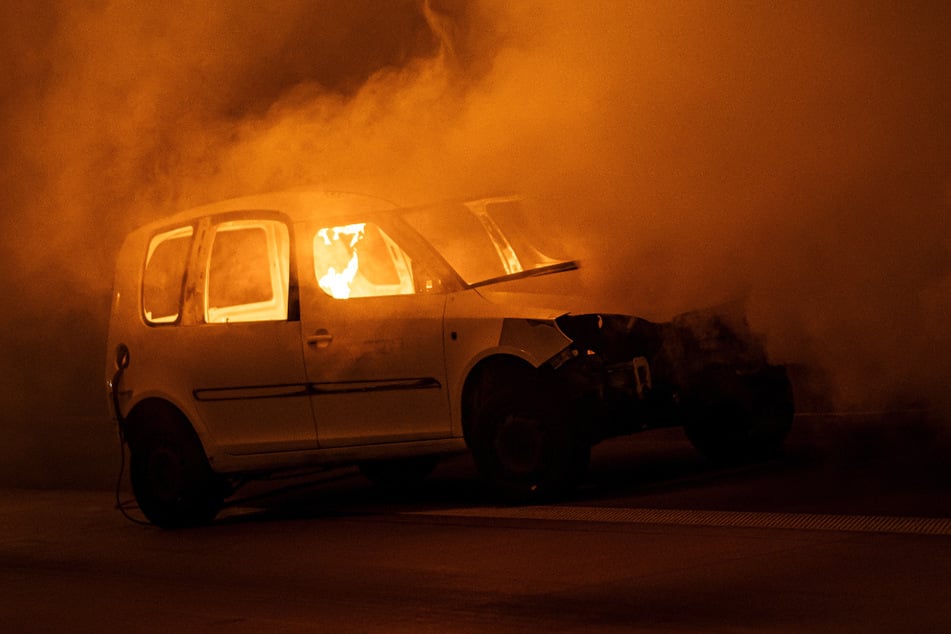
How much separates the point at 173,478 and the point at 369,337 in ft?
5.40

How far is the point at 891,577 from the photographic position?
6566mm

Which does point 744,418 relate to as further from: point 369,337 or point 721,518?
point 369,337

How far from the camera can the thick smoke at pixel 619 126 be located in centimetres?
967

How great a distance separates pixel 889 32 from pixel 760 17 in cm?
85

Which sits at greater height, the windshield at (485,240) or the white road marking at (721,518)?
the windshield at (485,240)

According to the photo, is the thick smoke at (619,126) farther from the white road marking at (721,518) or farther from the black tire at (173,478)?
the black tire at (173,478)

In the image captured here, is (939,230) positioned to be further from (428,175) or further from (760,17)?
(428,175)

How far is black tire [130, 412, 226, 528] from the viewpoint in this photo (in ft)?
33.5

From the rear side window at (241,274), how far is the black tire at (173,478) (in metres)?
0.77

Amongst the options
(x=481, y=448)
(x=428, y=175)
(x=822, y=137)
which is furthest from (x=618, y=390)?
(x=428, y=175)

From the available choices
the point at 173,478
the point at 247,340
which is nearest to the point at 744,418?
the point at 247,340

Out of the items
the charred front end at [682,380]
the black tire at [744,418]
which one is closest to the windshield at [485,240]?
the charred front end at [682,380]

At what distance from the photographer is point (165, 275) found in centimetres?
1053

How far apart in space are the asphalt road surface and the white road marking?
0.02m
